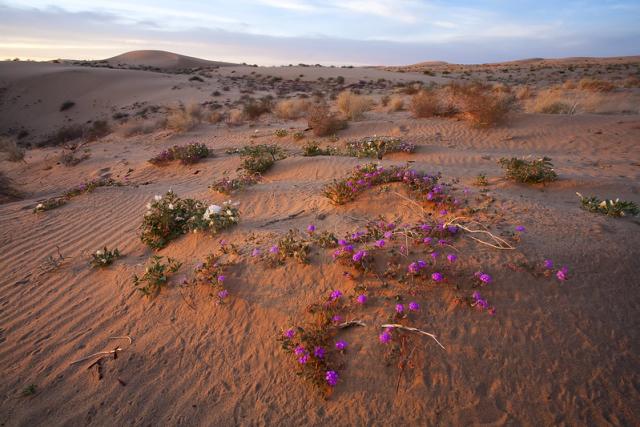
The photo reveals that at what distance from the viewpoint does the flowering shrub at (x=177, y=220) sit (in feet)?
14.4

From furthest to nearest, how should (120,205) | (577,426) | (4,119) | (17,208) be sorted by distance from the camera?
(4,119) → (17,208) → (120,205) → (577,426)

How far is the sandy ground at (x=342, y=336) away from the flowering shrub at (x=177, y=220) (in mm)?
145

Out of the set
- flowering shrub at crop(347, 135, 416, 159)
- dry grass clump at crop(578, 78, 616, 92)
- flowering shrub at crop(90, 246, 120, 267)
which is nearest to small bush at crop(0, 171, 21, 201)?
flowering shrub at crop(90, 246, 120, 267)

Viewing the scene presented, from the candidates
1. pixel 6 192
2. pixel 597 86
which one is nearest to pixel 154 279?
pixel 6 192

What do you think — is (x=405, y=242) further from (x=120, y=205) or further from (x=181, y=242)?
(x=120, y=205)

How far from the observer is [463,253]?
125 inches

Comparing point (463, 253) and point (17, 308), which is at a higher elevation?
point (463, 253)

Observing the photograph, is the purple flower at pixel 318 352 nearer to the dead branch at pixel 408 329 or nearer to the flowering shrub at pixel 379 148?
the dead branch at pixel 408 329

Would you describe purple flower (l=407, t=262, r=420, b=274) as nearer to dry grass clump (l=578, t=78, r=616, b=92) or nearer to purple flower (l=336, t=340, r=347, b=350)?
purple flower (l=336, t=340, r=347, b=350)

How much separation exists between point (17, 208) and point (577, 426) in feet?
29.2

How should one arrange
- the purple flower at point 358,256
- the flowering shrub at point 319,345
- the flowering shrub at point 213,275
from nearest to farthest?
1. the flowering shrub at point 319,345
2. the purple flower at point 358,256
3. the flowering shrub at point 213,275

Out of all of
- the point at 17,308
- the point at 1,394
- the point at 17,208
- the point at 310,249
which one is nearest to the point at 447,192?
the point at 310,249

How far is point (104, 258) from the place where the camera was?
434cm

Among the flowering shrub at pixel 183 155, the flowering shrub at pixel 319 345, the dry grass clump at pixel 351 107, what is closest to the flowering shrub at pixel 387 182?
the flowering shrub at pixel 319 345
